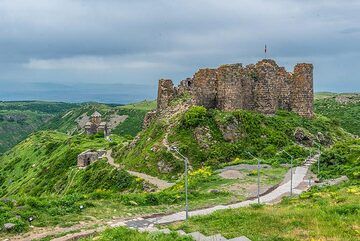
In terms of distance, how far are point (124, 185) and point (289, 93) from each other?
24.0 meters

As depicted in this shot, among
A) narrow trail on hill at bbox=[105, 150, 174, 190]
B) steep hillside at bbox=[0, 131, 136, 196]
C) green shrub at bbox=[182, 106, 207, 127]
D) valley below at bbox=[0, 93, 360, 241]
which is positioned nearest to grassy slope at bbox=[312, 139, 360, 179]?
valley below at bbox=[0, 93, 360, 241]

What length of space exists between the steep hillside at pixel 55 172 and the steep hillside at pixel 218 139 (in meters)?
2.82

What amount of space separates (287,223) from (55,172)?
56.5 meters

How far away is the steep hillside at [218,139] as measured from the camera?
48094 mm

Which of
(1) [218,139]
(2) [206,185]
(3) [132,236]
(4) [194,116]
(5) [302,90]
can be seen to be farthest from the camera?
(5) [302,90]

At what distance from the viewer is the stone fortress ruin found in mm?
53938

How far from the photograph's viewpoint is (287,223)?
68.7 ft

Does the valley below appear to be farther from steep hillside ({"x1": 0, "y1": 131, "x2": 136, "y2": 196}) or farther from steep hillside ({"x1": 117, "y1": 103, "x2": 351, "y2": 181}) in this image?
steep hillside ({"x1": 0, "y1": 131, "x2": 136, "y2": 196})

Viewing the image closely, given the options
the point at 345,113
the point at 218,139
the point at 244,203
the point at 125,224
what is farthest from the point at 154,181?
the point at 345,113

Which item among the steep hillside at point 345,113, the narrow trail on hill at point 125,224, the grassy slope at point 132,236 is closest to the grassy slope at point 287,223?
the grassy slope at point 132,236

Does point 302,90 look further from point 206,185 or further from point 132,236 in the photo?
point 132,236

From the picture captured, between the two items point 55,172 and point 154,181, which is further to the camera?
point 55,172

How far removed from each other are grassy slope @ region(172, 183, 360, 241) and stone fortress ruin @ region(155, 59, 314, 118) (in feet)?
96.0

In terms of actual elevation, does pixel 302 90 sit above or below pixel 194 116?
above
